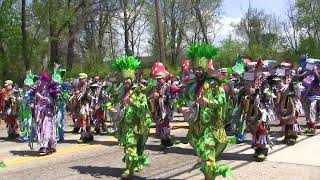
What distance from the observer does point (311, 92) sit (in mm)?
13852

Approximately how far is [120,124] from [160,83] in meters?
3.71

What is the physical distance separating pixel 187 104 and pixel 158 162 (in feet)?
9.13

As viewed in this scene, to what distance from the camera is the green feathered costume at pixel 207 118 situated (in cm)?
782

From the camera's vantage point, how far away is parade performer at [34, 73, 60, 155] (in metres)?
11.8

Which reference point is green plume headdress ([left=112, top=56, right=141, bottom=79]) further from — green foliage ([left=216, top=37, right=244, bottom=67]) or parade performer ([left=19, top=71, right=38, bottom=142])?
green foliage ([left=216, top=37, right=244, bottom=67])

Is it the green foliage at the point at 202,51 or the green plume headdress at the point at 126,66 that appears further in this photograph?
the green plume headdress at the point at 126,66

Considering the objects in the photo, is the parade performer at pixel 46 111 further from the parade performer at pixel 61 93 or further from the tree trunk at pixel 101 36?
the tree trunk at pixel 101 36

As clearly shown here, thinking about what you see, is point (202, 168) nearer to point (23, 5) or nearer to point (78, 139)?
point (78, 139)

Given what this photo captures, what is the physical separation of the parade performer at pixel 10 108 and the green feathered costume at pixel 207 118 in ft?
28.4

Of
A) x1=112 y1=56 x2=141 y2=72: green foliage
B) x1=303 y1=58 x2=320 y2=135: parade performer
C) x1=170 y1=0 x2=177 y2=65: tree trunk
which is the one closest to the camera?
x1=112 y1=56 x2=141 y2=72: green foliage

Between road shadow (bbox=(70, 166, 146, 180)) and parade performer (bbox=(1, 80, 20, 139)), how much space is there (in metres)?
5.65

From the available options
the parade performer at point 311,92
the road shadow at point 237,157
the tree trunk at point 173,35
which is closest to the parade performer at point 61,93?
the road shadow at point 237,157

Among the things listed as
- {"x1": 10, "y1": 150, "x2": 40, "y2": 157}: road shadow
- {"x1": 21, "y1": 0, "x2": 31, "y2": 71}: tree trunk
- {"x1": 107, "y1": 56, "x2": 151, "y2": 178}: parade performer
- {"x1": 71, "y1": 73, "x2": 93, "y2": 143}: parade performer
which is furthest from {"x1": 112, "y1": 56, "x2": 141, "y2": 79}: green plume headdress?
{"x1": 21, "y1": 0, "x2": 31, "y2": 71}: tree trunk

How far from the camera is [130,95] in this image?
9.16 metres
